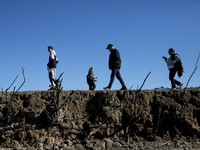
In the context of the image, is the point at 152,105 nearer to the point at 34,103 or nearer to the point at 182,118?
the point at 182,118

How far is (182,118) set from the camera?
8.18 metres

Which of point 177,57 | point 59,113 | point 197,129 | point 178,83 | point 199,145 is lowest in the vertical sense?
point 199,145

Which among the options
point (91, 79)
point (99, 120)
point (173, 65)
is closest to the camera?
point (99, 120)

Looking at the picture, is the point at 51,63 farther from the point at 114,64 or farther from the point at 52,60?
the point at 114,64

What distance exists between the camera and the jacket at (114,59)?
895 cm

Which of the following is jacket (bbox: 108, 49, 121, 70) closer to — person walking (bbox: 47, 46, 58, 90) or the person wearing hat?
the person wearing hat

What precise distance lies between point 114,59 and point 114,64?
0.70 feet

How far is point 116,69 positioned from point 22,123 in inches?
158

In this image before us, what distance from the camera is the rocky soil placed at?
7469 millimetres

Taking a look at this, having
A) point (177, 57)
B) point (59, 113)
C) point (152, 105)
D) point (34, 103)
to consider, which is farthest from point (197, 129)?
point (34, 103)

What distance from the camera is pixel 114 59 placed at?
355 inches

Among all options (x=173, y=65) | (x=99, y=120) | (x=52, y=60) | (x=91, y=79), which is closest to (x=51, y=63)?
(x=52, y=60)

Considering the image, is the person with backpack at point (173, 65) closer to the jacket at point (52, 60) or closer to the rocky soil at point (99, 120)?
the rocky soil at point (99, 120)

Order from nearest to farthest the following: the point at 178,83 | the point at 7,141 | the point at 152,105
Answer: the point at 7,141
the point at 152,105
the point at 178,83
